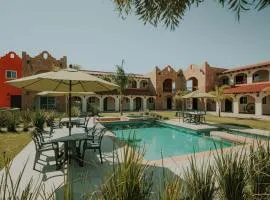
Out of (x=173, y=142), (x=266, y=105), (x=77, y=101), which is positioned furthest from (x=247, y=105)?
(x=77, y=101)

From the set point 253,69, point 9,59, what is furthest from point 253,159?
point 9,59

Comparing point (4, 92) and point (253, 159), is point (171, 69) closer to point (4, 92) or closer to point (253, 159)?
point (4, 92)

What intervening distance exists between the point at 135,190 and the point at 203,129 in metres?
12.8

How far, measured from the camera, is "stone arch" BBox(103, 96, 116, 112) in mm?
36719

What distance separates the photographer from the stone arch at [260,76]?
28391 millimetres

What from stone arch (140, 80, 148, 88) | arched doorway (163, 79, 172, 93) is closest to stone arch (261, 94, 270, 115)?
arched doorway (163, 79, 172, 93)

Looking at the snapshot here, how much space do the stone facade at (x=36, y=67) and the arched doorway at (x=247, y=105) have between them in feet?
85.6

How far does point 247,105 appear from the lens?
29.1 metres

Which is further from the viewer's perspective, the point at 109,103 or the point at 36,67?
the point at 109,103

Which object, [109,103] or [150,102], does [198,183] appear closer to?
[109,103]

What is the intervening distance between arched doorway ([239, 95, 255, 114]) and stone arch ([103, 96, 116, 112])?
69.2 ft

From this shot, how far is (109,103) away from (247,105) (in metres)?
22.7

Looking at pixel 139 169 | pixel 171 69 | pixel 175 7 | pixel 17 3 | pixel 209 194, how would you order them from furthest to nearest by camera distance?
pixel 171 69
pixel 17 3
pixel 175 7
pixel 209 194
pixel 139 169

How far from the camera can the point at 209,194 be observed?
2500 millimetres
